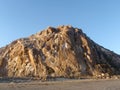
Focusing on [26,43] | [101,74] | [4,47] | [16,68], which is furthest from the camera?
[4,47]

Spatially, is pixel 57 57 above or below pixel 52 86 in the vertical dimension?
above

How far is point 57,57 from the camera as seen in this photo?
61.1 metres

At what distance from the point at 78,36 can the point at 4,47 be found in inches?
692

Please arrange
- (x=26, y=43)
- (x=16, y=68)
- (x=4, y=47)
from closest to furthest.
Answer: (x=16, y=68) → (x=26, y=43) → (x=4, y=47)

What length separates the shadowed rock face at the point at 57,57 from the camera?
58.4 m

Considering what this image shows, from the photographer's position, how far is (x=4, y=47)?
227ft

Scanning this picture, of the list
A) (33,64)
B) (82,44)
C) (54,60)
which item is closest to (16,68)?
(33,64)

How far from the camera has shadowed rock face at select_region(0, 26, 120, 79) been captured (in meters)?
58.4

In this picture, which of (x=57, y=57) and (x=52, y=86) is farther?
(x=57, y=57)

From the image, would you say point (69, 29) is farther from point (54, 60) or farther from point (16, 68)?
point (16, 68)

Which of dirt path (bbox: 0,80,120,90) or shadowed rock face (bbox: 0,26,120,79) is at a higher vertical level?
shadowed rock face (bbox: 0,26,120,79)

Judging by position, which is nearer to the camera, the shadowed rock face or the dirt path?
the dirt path

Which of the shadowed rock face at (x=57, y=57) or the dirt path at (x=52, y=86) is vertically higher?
the shadowed rock face at (x=57, y=57)

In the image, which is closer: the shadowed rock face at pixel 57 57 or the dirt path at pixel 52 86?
the dirt path at pixel 52 86
